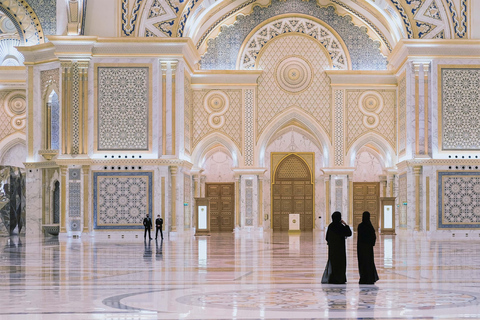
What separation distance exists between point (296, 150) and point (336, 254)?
21896 mm

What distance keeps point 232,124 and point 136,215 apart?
6112mm

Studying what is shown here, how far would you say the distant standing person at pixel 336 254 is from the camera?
24.6ft

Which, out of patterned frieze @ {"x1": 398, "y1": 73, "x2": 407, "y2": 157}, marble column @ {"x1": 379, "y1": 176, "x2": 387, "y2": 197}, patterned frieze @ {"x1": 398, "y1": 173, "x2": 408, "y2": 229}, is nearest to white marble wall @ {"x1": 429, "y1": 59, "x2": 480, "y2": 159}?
patterned frieze @ {"x1": 398, "y1": 73, "x2": 407, "y2": 157}

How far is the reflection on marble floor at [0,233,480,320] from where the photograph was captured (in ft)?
17.4

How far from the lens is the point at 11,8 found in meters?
24.5

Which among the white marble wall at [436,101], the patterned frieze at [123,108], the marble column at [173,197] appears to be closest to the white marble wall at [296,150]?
the white marble wall at [436,101]

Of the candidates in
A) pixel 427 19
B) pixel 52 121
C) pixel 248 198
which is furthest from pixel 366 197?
pixel 52 121

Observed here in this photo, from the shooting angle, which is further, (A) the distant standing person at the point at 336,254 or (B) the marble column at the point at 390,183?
(B) the marble column at the point at 390,183

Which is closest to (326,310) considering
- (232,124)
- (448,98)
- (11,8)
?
(448,98)

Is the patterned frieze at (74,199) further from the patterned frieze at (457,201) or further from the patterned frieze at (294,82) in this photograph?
the patterned frieze at (457,201)

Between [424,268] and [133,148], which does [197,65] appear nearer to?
[133,148]

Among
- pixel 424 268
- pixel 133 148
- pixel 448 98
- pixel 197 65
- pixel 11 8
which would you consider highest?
pixel 11 8

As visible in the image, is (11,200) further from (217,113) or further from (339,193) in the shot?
(339,193)

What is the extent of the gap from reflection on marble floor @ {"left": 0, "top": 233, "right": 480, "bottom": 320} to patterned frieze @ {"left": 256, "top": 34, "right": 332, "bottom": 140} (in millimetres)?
14416
